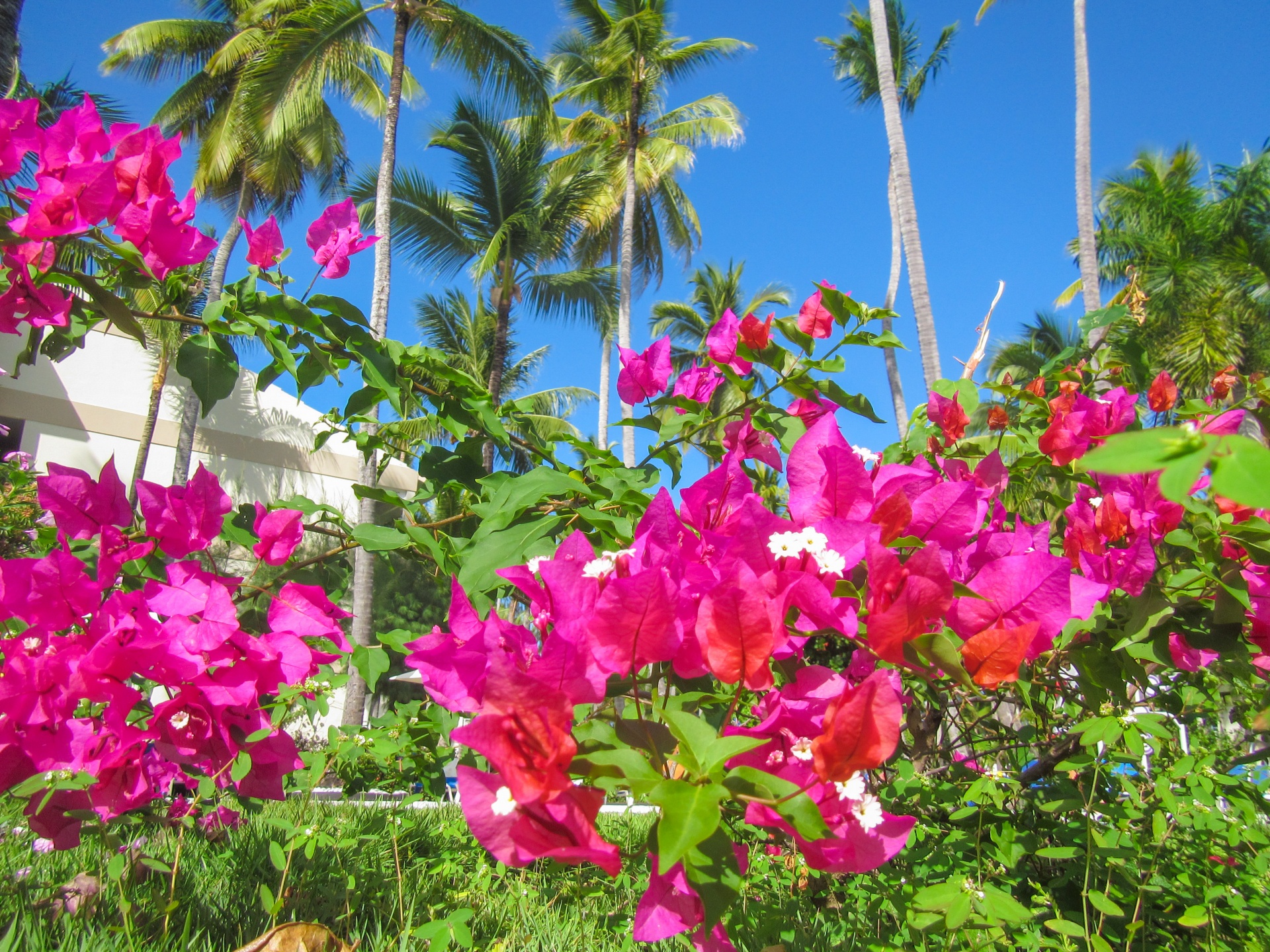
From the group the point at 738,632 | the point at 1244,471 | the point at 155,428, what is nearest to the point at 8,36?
the point at 738,632

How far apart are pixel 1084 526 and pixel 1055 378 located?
19.4 inches

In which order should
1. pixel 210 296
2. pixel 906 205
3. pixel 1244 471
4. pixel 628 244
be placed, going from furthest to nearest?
pixel 628 244 → pixel 210 296 → pixel 906 205 → pixel 1244 471

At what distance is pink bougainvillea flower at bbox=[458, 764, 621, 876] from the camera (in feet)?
1.24

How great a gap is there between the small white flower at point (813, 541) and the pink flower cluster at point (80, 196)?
0.73 metres

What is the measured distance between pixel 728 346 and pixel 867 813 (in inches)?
27.3

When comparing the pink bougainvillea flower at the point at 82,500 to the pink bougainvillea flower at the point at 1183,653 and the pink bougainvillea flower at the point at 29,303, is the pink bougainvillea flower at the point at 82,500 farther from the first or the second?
the pink bougainvillea flower at the point at 1183,653

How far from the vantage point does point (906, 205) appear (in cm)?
639

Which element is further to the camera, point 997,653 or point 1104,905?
Result: point 1104,905

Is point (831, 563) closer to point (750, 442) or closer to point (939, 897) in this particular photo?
point (750, 442)

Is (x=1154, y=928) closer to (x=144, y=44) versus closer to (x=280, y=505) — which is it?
(x=280, y=505)

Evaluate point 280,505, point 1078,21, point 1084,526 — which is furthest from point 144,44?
point 1084,526

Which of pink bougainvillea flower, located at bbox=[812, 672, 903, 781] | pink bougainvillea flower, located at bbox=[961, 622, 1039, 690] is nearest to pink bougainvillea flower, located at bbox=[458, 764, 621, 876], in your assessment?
pink bougainvillea flower, located at bbox=[812, 672, 903, 781]

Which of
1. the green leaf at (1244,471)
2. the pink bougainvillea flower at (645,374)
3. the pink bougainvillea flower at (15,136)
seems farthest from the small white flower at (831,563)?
the pink bougainvillea flower at (15,136)

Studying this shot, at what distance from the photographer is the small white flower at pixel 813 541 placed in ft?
1.58
